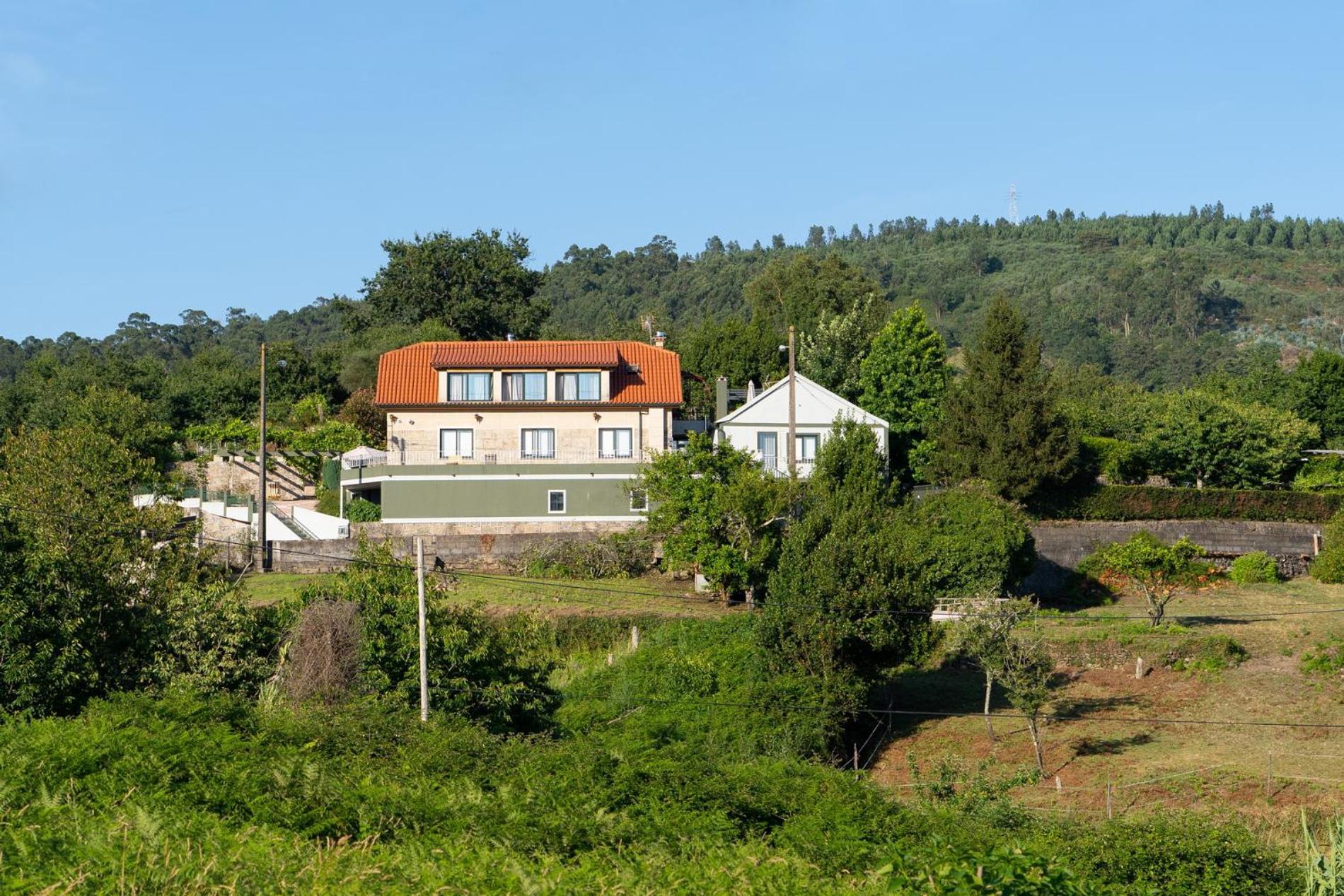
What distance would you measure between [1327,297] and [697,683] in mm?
175283

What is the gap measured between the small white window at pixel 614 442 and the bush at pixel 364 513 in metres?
8.08

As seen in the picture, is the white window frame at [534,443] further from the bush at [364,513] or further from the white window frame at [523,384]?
the bush at [364,513]

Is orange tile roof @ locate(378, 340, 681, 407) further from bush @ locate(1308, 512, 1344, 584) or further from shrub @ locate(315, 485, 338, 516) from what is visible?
bush @ locate(1308, 512, 1344, 584)

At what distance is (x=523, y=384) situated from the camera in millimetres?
49375

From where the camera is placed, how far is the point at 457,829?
14.5 m

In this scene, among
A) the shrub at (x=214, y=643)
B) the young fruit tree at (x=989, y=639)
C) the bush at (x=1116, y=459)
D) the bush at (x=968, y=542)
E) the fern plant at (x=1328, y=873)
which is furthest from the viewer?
the bush at (x=1116, y=459)

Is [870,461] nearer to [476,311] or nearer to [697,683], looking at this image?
[697,683]

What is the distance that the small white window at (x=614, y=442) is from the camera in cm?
4909

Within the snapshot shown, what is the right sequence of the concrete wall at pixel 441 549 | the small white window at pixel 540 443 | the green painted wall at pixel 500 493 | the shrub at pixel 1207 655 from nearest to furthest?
the shrub at pixel 1207 655 → the concrete wall at pixel 441 549 → the green painted wall at pixel 500 493 → the small white window at pixel 540 443

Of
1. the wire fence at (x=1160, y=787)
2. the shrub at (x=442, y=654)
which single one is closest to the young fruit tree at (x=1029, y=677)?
the wire fence at (x=1160, y=787)

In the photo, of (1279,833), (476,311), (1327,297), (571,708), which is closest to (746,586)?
(571,708)

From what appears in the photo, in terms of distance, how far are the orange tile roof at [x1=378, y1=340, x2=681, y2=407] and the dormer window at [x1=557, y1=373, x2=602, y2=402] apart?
0.49 m

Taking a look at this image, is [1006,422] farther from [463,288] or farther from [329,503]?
[463,288]

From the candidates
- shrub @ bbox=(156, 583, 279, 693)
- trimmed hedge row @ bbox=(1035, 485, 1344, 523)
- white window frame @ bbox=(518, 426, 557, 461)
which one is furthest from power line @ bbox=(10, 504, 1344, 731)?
trimmed hedge row @ bbox=(1035, 485, 1344, 523)
